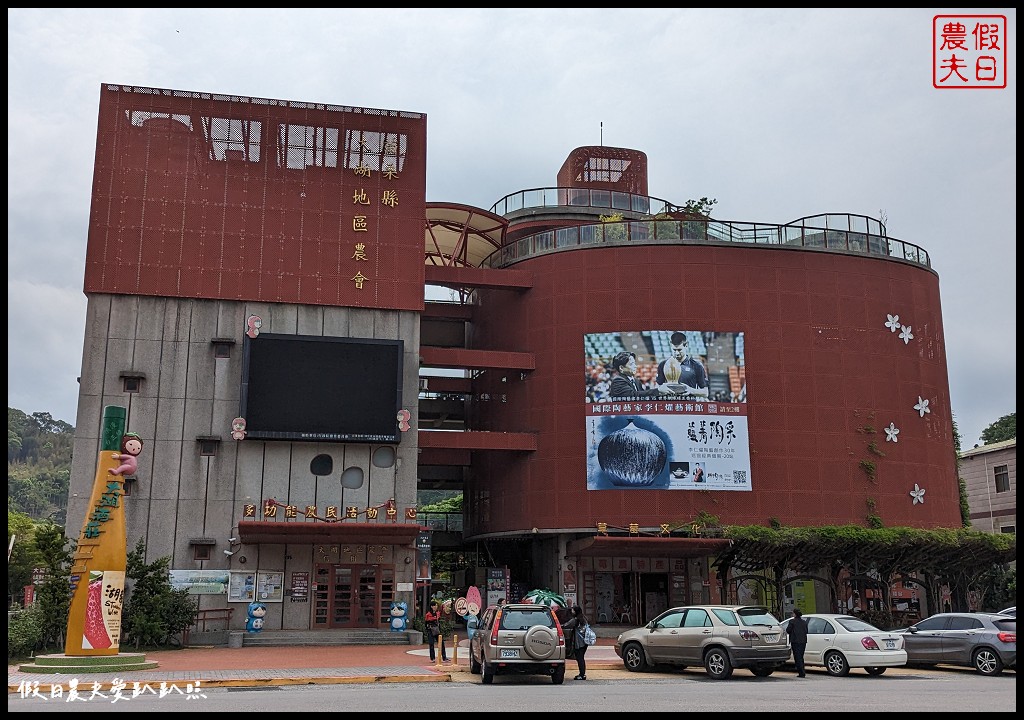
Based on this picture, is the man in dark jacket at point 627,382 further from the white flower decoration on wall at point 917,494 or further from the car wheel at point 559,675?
the car wheel at point 559,675

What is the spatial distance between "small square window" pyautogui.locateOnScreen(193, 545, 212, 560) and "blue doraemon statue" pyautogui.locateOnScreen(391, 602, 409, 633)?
273 inches

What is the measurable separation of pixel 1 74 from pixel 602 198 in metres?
43.3

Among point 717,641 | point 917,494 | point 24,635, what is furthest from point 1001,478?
point 24,635

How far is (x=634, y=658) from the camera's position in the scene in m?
23.0

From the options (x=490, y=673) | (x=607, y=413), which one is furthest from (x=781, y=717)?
(x=607, y=413)

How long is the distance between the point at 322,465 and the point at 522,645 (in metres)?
18.2

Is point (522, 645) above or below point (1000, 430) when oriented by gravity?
below

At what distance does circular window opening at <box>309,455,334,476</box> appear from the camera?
1422 inches

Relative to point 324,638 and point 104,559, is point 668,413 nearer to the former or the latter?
point 324,638

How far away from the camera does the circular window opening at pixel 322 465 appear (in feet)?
119

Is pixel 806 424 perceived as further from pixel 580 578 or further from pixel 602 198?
pixel 602 198

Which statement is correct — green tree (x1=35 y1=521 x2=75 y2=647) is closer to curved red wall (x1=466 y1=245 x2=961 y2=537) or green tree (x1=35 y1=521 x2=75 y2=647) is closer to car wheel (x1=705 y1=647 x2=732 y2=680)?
car wheel (x1=705 y1=647 x2=732 y2=680)

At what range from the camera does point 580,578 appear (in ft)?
130

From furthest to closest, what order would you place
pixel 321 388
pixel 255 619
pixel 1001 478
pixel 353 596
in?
pixel 1001 478, pixel 321 388, pixel 353 596, pixel 255 619
